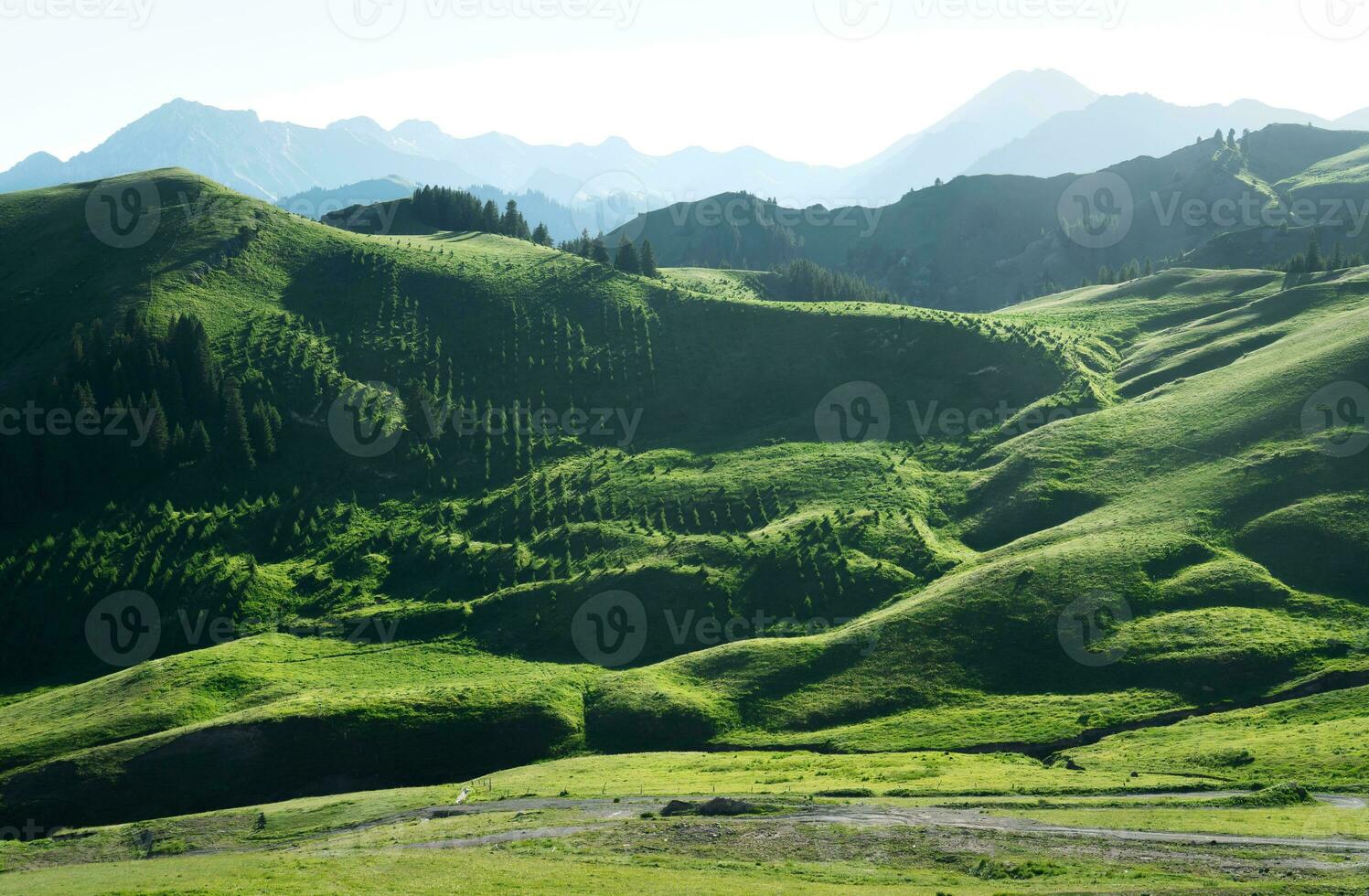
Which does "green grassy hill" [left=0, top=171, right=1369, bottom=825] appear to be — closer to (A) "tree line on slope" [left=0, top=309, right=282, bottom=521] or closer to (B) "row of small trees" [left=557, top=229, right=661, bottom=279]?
(A) "tree line on slope" [left=0, top=309, right=282, bottom=521]

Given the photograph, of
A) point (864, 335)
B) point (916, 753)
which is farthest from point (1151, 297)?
point (916, 753)

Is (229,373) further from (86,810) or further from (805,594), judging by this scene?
(805,594)

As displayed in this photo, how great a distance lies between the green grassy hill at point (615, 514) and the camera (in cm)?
7344

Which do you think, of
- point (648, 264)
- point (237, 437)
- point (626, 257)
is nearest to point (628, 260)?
point (626, 257)

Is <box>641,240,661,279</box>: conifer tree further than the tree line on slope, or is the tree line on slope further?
<box>641,240,661,279</box>: conifer tree

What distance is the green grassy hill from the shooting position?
73438 mm

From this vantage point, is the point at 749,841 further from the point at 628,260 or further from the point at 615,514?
the point at 628,260

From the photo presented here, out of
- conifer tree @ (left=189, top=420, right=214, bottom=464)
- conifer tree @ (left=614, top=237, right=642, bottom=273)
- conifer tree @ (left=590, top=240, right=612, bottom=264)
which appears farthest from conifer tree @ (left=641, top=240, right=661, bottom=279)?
conifer tree @ (left=189, top=420, right=214, bottom=464)

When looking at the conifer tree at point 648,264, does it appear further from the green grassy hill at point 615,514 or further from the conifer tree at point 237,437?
the conifer tree at point 237,437

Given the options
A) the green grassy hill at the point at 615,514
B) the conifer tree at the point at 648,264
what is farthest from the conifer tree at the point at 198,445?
the conifer tree at the point at 648,264

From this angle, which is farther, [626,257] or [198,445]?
[626,257]

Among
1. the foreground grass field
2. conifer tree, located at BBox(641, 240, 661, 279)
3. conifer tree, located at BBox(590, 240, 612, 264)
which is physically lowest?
the foreground grass field

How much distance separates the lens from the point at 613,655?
297ft

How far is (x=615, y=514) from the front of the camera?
113 metres
